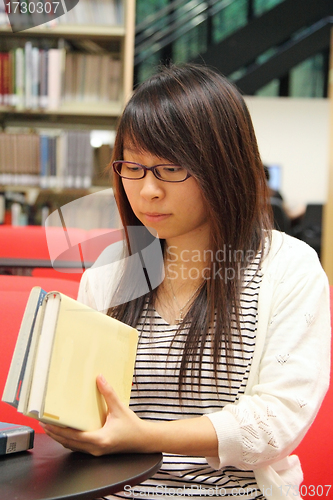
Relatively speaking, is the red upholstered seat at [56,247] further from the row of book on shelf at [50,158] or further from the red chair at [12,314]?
the row of book on shelf at [50,158]

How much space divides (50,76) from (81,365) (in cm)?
270

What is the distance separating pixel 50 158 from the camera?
308cm

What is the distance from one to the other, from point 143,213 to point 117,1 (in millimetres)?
2611

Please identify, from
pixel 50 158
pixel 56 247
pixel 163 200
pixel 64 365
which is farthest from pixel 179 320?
pixel 50 158

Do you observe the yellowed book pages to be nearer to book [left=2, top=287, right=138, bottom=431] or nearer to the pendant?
book [left=2, top=287, right=138, bottom=431]

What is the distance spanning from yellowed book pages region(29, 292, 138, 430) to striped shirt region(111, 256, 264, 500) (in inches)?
6.5

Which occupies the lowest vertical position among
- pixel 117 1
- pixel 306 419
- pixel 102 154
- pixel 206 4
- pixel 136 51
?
pixel 306 419

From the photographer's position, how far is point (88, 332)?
2.17 ft

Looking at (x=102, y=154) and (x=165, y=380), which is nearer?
(x=165, y=380)

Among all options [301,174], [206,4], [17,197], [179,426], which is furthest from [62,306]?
[301,174]

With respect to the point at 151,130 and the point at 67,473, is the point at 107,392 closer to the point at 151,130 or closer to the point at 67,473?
the point at 67,473

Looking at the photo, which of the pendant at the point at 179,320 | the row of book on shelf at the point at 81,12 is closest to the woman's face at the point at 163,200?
the pendant at the point at 179,320

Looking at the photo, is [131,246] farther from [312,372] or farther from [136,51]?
[136,51]

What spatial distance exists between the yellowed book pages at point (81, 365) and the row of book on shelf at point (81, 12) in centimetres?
277
